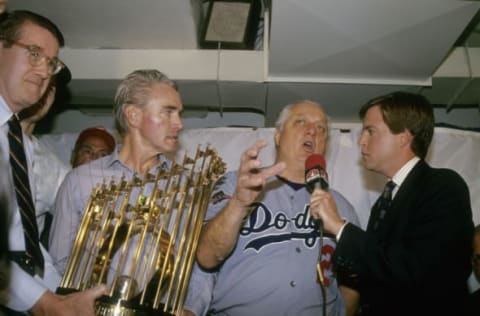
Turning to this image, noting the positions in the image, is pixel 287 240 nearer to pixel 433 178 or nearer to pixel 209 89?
pixel 433 178

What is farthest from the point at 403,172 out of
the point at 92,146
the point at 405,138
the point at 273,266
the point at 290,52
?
the point at 92,146

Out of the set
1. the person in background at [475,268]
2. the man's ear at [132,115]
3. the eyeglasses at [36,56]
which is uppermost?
the eyeglasses at [36,56]

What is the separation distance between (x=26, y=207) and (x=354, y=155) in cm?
179

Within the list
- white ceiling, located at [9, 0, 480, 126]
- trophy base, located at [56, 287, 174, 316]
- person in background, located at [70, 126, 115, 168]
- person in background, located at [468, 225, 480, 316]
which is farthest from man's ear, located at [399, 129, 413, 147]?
person in background, located at [70, 126, 115, 168]

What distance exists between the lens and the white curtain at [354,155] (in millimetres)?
2438

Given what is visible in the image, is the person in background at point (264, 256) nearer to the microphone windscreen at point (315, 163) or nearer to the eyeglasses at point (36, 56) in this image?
the microphone windscreen at point (315, 163)

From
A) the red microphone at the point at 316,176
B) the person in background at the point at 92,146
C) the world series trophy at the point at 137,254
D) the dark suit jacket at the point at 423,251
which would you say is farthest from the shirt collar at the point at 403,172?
the person in background at the point at 92,146

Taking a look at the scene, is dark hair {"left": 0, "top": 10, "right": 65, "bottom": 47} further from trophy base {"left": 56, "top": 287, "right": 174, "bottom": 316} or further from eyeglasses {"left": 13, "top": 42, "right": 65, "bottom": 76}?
trophy base {"left": 56, "top": 287, "right": 174, "bottom": 316}

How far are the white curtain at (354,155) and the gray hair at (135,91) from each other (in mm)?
834

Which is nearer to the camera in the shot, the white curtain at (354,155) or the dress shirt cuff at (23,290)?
the dress shirt cuff at (23,290)

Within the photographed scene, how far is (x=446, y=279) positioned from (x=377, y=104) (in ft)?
2.40

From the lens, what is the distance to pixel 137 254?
43.2 inches

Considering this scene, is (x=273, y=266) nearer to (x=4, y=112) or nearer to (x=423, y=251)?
(x=423, y=251)

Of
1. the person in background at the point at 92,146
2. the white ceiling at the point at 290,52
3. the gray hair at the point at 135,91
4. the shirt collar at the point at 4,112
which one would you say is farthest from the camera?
the person in background at the point at 92,146
